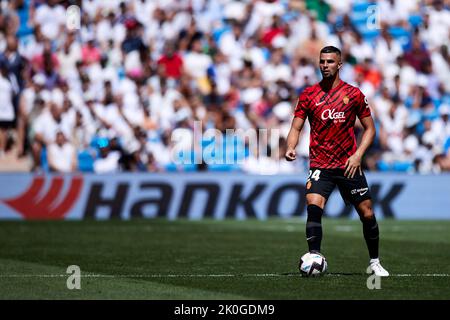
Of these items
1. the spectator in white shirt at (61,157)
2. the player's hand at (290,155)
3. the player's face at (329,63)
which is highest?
the player's face at (329,63)

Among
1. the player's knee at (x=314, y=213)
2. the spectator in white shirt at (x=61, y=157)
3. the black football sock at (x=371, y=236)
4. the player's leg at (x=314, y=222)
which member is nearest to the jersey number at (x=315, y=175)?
the player's leg at (x=314, y=222)

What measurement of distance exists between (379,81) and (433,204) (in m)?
3.88

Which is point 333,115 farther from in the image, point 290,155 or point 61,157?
point 61,157

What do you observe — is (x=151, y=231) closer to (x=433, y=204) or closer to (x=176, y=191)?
(x=176, y=191)

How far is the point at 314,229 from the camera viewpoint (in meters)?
11.8

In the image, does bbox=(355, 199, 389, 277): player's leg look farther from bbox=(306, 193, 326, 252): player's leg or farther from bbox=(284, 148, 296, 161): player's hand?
bbox=(284, 148, 296, 161): player's hand

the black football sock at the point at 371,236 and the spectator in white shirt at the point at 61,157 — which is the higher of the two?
the black football sock at the point at 371,236

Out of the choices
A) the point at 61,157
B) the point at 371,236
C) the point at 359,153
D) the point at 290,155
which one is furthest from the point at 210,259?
the point at 61,157

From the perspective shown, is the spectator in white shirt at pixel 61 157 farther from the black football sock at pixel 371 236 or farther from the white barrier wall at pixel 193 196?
the black football sock at pixel 371 236

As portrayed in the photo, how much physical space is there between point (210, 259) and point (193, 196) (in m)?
9.44

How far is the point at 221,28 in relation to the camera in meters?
27.8

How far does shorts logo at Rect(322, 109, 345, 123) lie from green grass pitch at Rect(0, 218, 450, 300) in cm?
174

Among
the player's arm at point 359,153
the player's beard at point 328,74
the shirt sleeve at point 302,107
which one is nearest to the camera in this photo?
the player's arm at point 359,153

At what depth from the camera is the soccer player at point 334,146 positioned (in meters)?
11.8
